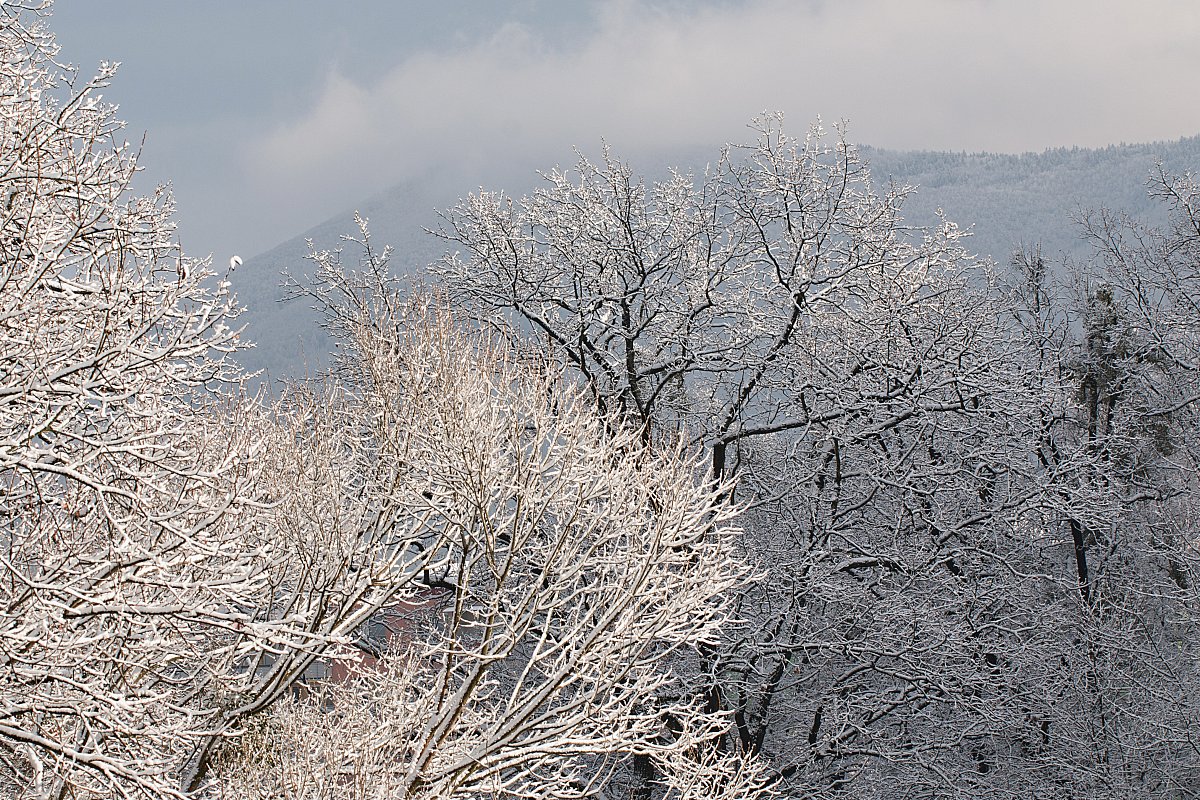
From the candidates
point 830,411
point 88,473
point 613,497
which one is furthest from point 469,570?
point 830,411

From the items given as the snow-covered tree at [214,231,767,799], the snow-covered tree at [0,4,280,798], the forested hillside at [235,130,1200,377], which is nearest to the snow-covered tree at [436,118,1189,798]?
the snow-covered tree at [214,231,767,799]

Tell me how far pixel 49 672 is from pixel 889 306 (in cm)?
1125

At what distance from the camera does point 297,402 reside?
10.4 metres

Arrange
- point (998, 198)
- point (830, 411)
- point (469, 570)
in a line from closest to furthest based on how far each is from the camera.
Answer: point (469, 570), point (830, 411), point (998, 198)

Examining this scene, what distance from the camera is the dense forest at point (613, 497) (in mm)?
5996

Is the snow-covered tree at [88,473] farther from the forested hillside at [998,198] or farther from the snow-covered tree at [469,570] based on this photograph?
the forested hillside at [998,198]

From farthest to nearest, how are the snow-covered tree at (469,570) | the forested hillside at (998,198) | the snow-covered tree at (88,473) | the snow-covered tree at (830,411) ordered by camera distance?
1. the forested hillside at (998,198)
2. the snow-covered tree at (830,411)
3. the snow-covered tree at (469,570)
4. the snow-covered tree at (88,473)

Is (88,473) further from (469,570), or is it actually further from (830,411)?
(830,411)

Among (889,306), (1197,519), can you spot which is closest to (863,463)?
(889,306)

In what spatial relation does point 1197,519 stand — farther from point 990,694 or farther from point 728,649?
point 728,649

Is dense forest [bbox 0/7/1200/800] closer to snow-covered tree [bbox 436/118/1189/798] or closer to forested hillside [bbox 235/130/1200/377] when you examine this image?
snow-covered tree [bbox 436/118/1189/798]

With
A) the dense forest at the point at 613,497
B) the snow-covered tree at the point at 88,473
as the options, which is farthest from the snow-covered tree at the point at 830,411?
the snow-covered tree at the point at 88,473

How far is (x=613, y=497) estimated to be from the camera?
902cm

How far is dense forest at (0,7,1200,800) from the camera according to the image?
236 inches
